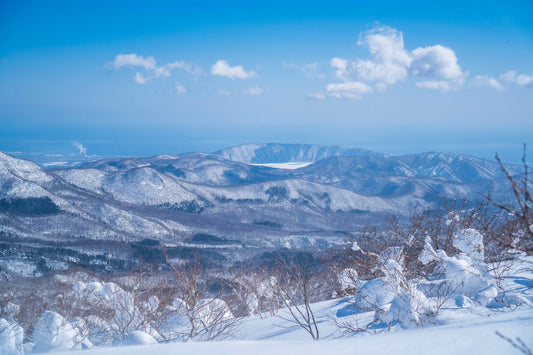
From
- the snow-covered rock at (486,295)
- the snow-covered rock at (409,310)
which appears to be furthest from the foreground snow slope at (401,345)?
the snow-covered rock at (486,295)

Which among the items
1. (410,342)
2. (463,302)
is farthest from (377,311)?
(410,342)

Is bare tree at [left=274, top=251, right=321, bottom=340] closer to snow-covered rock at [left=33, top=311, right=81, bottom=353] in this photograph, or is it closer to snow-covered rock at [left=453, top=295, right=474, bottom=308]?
snow-covered rock at [left=453, top=295, right=474, bottom=308]

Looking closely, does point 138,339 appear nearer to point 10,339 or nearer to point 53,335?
point 53,335

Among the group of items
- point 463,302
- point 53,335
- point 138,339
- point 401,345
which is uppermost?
point 401,345

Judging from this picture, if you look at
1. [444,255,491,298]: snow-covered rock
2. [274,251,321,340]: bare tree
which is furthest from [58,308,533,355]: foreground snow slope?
[444,255,491,298]: snow-covered rock

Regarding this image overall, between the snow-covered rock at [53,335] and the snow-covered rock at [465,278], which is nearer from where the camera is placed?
the snow-covered rock at [465,278]

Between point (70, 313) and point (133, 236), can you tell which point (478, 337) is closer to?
point (70, 313)

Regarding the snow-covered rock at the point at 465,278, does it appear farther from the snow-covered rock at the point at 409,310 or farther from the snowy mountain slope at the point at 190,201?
the snowy mountain slope at the point at 190,201
